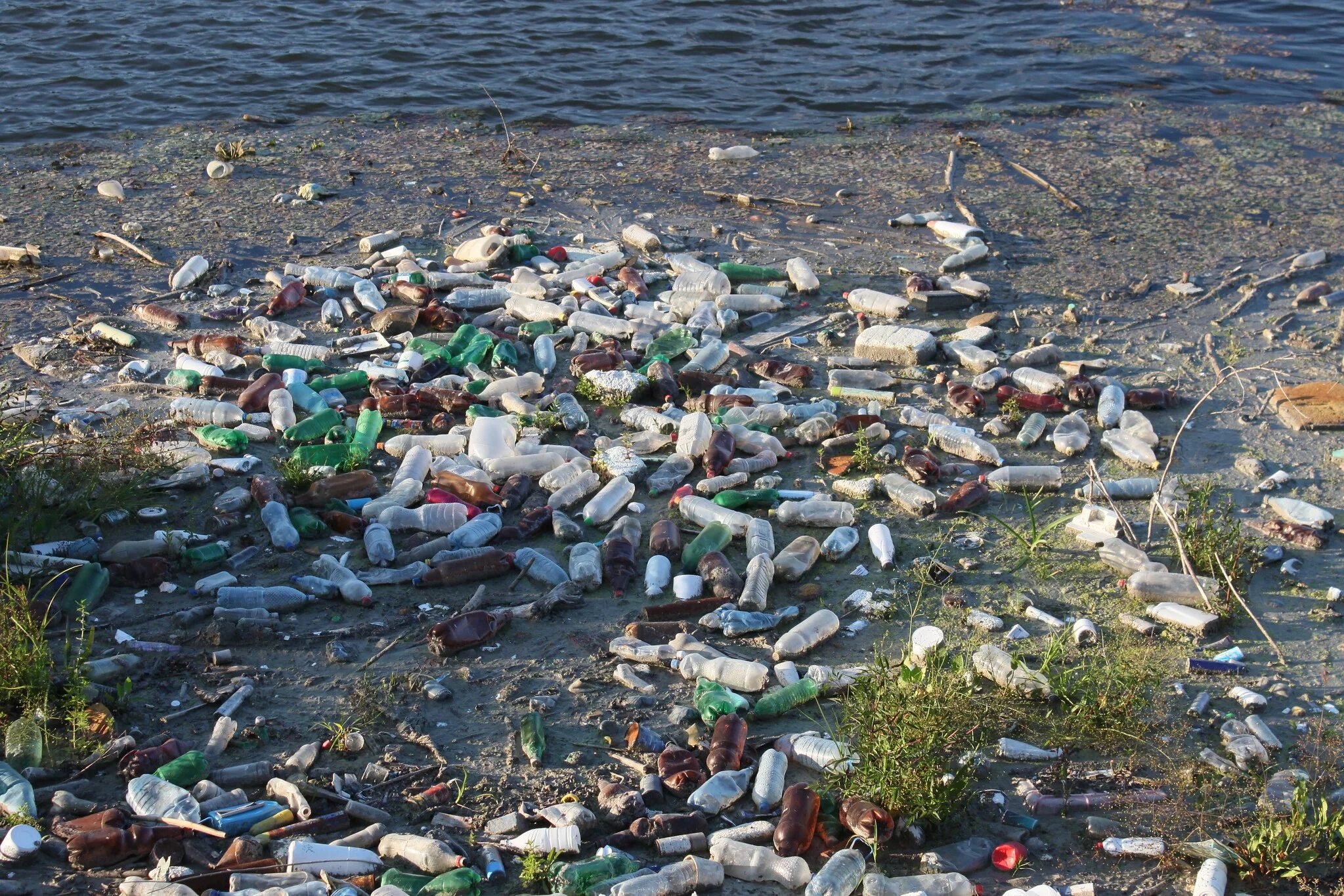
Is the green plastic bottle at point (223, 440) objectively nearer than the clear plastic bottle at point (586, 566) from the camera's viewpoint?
No

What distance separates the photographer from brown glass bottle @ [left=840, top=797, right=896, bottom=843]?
377cm

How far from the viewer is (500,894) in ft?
11.8

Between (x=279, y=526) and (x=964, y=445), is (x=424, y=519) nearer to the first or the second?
(x=279, y=526)

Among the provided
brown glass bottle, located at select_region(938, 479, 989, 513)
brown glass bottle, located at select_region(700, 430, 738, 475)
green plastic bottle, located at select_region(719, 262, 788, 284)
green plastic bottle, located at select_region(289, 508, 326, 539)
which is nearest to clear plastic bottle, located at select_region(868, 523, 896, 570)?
brown glass bottle, located at select_region(938, 479, 989, 513)

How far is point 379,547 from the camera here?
5.35 m

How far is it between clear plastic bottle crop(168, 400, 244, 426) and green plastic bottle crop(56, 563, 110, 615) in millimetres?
1541

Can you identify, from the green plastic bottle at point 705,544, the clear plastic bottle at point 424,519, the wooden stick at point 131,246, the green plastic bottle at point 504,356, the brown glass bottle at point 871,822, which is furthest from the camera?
the wooden stick at point 131,246

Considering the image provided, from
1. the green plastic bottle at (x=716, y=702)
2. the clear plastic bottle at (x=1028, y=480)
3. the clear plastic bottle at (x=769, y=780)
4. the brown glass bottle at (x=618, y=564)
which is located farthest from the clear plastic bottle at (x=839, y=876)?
the clear plastic bottle at (x=1028, y=480)

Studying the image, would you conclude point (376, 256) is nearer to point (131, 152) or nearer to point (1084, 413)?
point (131, 152)

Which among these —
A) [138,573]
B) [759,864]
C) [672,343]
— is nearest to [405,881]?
[759,864]

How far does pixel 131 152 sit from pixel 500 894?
9.54 metres

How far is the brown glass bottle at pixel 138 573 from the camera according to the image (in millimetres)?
5121

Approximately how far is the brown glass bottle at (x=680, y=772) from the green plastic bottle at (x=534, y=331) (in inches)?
153

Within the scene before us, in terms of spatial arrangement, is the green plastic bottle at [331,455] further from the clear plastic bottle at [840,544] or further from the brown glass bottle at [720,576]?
the clear plastic bottle at [840,544]
